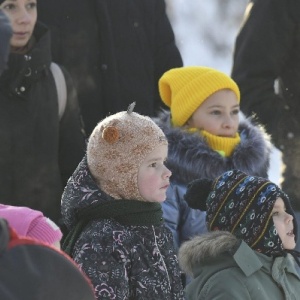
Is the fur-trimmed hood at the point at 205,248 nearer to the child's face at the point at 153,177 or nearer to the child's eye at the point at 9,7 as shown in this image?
the child's face at the point at 153,177

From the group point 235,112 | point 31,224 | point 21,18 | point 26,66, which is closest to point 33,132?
point 26,66

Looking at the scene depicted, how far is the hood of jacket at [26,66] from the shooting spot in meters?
4.79

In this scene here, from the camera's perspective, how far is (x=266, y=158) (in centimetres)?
522

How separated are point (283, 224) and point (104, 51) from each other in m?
1.85

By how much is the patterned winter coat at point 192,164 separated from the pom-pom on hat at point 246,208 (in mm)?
634

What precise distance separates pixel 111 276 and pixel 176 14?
420 inches

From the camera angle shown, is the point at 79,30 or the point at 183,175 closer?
the point at 183,175

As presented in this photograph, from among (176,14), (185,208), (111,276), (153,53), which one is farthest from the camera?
(176,14)

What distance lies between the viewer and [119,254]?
11.7ft

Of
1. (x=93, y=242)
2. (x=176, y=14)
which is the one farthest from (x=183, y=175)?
(x=176, y=14)

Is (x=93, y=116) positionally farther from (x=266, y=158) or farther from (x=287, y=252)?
(x=287, y=252)

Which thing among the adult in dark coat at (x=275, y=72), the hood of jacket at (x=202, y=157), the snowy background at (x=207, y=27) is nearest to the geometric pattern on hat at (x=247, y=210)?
the hood of jacket at (x=202, y=157)

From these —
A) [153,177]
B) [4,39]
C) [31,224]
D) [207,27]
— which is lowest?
[207,27]

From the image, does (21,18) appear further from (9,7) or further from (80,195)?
(80,195)
